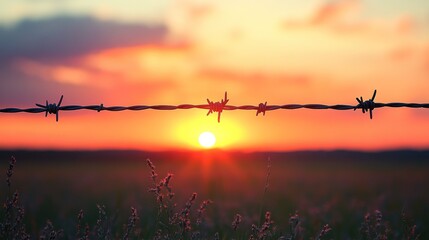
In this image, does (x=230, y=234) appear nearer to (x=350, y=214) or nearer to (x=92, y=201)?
(x=350, y=214)

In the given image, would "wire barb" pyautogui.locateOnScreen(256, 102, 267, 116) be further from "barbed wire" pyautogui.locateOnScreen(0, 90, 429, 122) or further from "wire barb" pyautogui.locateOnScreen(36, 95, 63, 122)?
"wire barb" pyautogui.locateOnScreen(36, 95, 63, 122)

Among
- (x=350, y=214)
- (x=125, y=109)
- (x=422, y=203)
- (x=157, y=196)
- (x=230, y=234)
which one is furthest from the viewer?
(x=422, y=203)

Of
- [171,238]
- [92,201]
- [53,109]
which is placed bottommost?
[92,201]

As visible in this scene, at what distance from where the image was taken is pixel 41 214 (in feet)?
39.5

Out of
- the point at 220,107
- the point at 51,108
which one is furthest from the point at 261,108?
the point at 51,108

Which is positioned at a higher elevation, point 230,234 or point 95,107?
point 95,107

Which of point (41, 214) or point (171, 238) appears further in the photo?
point (41, 214)

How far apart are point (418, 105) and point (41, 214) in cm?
818

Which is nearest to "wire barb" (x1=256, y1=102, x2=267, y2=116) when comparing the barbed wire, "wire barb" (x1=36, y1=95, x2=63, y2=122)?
the barbed wire

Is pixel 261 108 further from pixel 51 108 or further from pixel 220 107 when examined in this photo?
pixel 51 108

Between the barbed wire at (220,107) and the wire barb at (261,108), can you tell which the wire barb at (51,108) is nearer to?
the barbed wire at (220,107)

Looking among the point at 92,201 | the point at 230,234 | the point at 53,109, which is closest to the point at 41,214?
the point at 92,201

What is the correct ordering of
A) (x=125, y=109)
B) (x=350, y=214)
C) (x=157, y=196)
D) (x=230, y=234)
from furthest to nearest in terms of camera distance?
(x=350, y=214), (x=230, y=234), (x=125, y=109), (x=157, y=196)

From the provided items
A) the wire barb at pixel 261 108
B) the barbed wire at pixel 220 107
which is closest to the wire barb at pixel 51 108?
the barbed wire at pixel 220 107
